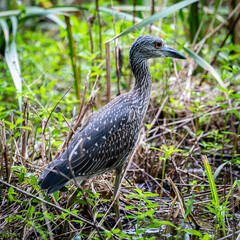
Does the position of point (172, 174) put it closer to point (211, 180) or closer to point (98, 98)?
point (211, 180)

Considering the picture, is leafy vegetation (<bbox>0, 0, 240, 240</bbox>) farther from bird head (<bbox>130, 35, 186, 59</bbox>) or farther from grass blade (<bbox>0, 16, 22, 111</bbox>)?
bird head (<bbox>130, 35, 186, 59</bbox>)

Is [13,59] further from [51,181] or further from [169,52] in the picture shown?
[51,181]

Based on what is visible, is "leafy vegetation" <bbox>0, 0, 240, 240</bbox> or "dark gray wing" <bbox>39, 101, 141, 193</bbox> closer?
"leafy vegetation" <bbox>0, 0, 240, 240</bbox>

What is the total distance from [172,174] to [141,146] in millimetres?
583

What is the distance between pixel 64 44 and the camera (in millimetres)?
9586

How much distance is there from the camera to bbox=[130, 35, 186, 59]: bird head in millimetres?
4594

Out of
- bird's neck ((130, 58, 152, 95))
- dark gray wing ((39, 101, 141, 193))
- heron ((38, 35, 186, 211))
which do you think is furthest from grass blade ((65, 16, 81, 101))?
dark gray wing ((39, 101, 141, 193))

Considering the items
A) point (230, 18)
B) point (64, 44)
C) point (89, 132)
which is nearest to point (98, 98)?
point (89, 132)

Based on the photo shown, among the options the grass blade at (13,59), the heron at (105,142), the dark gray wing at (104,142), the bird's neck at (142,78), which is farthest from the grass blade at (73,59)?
the dark gray wing at (104,142)

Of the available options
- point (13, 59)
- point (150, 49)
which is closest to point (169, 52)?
point (150, 49)

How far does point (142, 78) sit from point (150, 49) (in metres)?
0.36

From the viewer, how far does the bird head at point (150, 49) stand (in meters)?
4.59

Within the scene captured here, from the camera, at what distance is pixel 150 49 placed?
462cm

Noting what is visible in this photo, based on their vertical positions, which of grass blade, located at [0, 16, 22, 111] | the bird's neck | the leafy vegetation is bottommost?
the leafy vegetation
